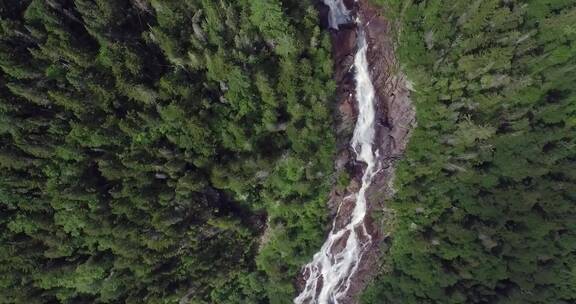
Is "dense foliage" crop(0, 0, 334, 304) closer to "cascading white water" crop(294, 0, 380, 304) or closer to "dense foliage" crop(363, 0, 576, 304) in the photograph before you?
"cascading white water" crop(294, 0, 380, 304)

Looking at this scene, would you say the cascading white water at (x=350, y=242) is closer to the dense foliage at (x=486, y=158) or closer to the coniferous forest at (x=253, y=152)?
the coniferous forest at (x=253, y=152)

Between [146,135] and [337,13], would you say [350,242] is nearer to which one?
[337,13]

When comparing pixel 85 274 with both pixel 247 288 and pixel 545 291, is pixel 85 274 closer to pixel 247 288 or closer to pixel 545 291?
pixel 247 288

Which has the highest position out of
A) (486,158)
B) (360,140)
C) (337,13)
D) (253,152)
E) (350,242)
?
(337,13)

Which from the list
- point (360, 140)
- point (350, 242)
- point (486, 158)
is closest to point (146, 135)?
point (360, 140)

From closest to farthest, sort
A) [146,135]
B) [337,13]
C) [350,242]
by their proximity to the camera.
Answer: [146,135]
[337,13]
[350,242]

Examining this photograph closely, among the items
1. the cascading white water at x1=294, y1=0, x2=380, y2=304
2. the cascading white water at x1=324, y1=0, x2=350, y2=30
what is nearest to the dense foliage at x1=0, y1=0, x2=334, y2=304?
the cascading white water at x1=324, y1=0, x2=350, y2=30

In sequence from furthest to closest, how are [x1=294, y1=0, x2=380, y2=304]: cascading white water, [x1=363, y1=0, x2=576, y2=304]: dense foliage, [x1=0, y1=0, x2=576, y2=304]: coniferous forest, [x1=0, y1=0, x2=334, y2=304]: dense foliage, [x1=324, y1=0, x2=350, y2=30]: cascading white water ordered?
[x1=294, y1=0, x2=380, y2=304]: cascading white water → [x1=324, y1=0, x2=350, y2=30]: cascading white water → [x1=363, y1=0, x2=576, y2=304]: dense foliage → [x1=0, y1=0, x2=576, y2=304]: coniferous forest → [x1=0, y1=0, x2=334, y2=304]: dense foliage
